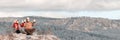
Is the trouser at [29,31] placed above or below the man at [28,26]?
below

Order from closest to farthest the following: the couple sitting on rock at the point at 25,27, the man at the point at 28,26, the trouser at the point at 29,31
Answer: the trouser at the point at 29,31 < the couple sitting on rock at the point at 25,27 < the man at the point at 28,26

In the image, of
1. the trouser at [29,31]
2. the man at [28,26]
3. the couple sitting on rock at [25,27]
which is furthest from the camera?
the man at [28,26]

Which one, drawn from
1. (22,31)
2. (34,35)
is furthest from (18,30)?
(34,35)

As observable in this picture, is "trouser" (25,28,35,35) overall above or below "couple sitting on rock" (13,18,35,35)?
below

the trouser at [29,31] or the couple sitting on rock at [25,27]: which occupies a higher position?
the couple sitting on rock at [25,27]

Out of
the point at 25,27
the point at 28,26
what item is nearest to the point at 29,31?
the point at 28,26

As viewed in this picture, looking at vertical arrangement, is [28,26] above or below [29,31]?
above

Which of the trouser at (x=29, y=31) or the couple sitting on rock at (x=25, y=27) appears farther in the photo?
the couple sitting on rock at (x=25, y=27)

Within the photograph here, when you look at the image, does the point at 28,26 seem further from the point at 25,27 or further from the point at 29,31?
the point at 29,31

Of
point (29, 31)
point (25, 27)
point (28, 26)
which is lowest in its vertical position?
point (29, 31)

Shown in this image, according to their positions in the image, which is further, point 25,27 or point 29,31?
point 25,27

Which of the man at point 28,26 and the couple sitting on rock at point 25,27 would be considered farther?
the man at point 28,26
